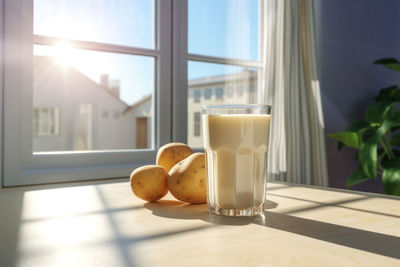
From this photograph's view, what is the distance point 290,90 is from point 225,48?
0.39m

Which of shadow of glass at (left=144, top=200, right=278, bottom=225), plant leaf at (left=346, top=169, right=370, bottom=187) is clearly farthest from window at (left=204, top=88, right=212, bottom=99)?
shadow of glass at (left=144, top=200, right=278, bottom=225)

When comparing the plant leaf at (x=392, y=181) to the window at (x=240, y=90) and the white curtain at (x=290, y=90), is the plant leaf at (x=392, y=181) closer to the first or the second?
the white curtain at (x=290, y=90)

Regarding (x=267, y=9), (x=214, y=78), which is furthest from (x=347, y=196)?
(x=267, y=9)

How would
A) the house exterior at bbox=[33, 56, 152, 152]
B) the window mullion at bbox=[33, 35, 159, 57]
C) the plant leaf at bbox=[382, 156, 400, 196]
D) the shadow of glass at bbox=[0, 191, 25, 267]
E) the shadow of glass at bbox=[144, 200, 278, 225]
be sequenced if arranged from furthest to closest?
the plant leaf at bbox=[382, 156, 400, 196] < the house exterior at bbox=[33, 56, 152, 152] < the window mullion at bbox=[33, 35, 159, 57] < the shadow of glass at bbox=[144, 200, 278, 225] < the shadow of glass at bbox=[0, 191, 25, 267]

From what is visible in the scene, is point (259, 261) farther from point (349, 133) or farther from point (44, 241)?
point (349, 133)

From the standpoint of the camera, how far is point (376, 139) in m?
1.74

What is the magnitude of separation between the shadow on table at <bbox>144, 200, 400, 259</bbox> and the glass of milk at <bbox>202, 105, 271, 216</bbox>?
25mm

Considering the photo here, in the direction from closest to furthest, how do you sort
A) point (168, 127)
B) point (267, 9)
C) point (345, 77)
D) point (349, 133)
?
point (168, 127), point (267, 9), point (349, 133), point (345, 77)

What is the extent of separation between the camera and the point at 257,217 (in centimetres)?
54

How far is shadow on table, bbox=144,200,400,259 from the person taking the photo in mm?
404

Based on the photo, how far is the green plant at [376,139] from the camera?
1.72 m

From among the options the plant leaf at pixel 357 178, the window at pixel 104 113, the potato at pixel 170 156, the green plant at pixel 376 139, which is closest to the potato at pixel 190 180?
the potato at pixel 170 156

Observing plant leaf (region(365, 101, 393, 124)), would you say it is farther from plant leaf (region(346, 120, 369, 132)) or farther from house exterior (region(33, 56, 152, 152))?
house exterior (region(33, 56, 152, 152))

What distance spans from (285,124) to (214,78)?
0.43m
